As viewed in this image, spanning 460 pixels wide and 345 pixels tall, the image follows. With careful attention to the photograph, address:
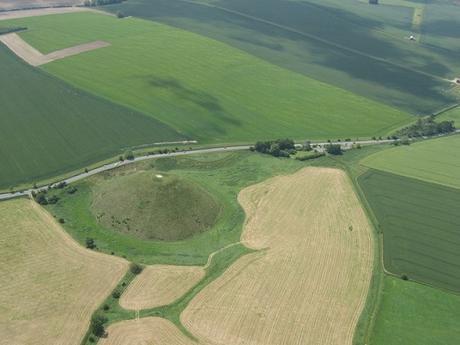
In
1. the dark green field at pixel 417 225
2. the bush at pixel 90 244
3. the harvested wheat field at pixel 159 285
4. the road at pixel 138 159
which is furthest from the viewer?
the road at pixel 138 159

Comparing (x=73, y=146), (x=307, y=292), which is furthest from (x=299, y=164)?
(x=73, y=146)

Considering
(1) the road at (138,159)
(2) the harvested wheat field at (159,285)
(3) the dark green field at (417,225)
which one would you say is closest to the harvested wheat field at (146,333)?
(2) the harvested wheat field at (159,285)

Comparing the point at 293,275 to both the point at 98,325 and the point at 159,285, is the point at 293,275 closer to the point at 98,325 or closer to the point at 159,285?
the point at 159,285

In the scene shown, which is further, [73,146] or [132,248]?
[73,146]

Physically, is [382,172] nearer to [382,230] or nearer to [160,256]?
[382,230]

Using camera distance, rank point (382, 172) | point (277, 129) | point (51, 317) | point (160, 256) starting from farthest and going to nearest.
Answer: point (277, 129) < point (382, 172) < point (160, 256) < point (51, 317)

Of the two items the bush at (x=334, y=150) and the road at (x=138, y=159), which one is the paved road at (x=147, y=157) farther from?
the bush at (x=334, y=150)

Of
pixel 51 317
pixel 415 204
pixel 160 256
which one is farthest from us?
pixel 415 204

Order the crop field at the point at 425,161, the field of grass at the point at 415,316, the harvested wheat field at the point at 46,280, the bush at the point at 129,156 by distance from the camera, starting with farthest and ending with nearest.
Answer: the crop field at the point at 425,161
the bush at the point at 129,156
the field of grass at the point at 415,316
the harvested wheat field at the point at 46,280
